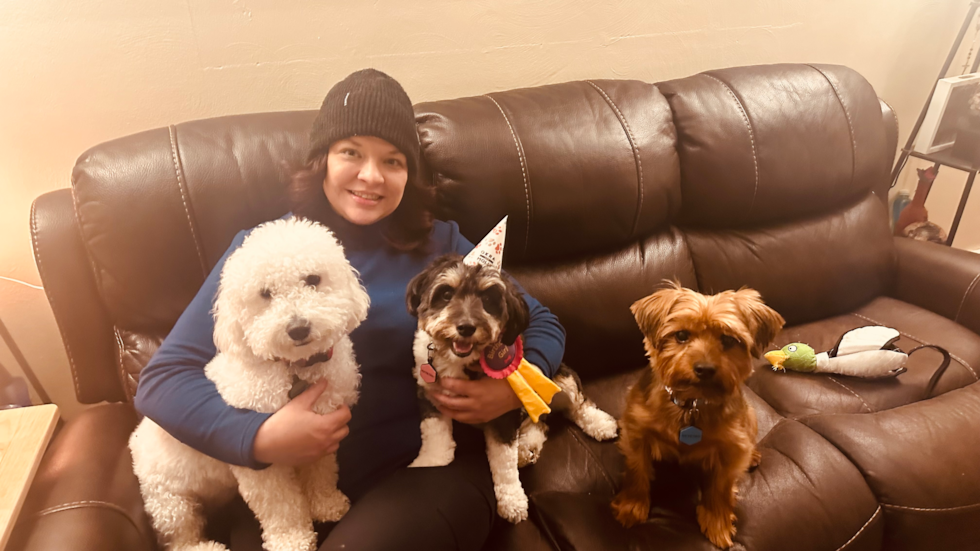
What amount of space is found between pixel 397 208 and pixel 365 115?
0.24 metres

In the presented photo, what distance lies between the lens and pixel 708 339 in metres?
1.33

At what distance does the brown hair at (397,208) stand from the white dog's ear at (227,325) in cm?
28

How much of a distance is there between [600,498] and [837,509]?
2.05 feet

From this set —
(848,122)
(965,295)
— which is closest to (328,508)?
(848,122)

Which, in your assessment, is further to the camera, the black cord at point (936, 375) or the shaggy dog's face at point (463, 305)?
the black cord at point (936, 375)

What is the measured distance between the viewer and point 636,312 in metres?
1.50

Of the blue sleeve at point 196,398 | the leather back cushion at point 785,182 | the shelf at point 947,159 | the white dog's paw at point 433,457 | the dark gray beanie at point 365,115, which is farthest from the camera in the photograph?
the shelf at point 947,159

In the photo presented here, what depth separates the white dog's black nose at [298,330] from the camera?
36.5 inches

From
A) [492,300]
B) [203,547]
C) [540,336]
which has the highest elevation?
[492,300]

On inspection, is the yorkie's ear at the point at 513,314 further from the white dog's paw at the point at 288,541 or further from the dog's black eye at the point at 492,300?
the white dog's paw at the point at 288,541

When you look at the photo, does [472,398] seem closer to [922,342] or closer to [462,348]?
[462,348]

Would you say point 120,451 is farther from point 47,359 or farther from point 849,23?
point 849,23

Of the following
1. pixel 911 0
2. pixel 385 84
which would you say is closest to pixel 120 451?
pixel 385 84

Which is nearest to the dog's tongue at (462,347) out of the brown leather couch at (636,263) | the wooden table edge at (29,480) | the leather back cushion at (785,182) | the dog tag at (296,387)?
the dog tag at (296,387)
